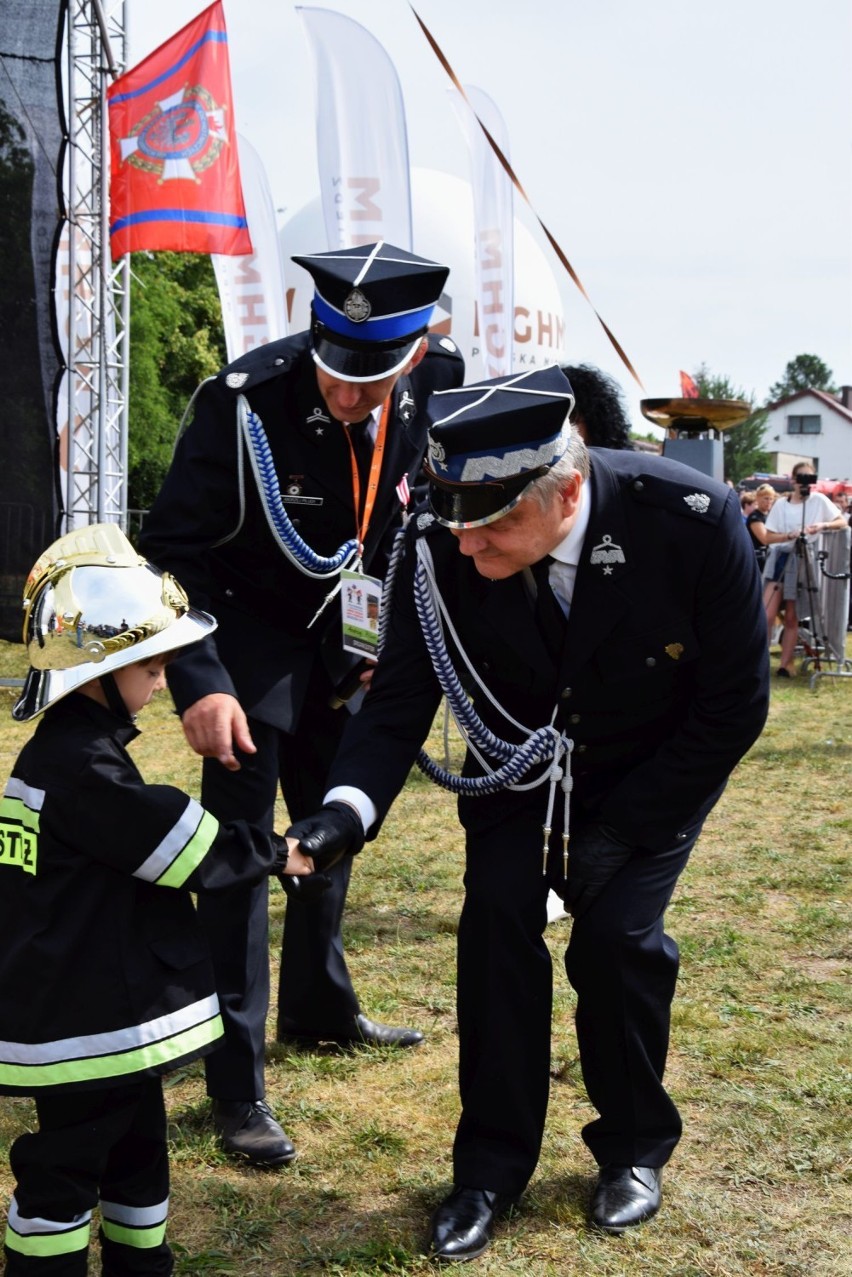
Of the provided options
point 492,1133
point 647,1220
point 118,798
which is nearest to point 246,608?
point 118,798

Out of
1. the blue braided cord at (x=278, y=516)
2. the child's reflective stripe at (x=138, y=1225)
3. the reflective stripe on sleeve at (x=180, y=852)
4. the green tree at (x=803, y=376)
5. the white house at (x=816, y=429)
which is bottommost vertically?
the child's reflective stripe at (x=138, y=1225)

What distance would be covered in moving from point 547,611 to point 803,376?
126513 millimetres

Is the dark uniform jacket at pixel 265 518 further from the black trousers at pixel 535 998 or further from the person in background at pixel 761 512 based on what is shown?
the person in background at pixel 761 512

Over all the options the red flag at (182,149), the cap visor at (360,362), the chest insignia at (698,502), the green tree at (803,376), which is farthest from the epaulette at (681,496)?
the green tree at (803,376)

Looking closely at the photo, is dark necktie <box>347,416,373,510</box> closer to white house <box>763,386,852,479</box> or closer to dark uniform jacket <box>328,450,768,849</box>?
dark uniform jacket <box>328,450,768,849</box>

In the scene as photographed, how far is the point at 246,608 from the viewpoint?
3416 mm

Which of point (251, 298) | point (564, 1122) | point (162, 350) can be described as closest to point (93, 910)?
point (564, 1122)

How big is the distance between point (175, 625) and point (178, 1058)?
2.64 ft

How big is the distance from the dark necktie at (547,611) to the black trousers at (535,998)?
1.40ft

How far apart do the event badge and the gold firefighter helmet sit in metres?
0.82

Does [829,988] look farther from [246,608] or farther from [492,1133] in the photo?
[246,608]

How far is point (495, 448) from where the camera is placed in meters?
2.51

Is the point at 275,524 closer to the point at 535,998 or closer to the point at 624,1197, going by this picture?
the point at 535,998

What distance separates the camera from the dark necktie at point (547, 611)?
9.16ft
